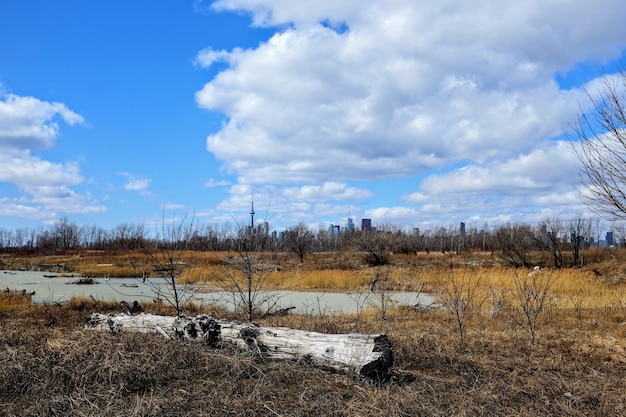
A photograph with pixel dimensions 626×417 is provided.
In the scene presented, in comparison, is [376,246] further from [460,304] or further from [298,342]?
[298,342]

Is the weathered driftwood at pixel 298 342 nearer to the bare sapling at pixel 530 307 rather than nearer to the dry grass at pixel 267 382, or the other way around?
the dry grass at pixel 267 382

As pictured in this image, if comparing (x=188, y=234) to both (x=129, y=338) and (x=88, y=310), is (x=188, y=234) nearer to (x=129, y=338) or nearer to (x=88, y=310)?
(x=129, y=338)

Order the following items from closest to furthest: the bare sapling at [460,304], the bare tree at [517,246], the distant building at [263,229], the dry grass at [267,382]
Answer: the dry grass at [267,382]
the bare sapling at [460,304]
the distant building at [263,229]
the bare tree at [517,246]

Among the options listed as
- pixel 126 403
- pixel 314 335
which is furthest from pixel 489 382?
pixel 126 403

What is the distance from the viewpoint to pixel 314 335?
6.52 m

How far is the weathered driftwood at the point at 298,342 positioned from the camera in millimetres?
5898

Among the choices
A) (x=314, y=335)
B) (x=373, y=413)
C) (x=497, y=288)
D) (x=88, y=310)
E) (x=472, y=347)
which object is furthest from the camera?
(x=497, y=288)

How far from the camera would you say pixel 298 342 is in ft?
21.0

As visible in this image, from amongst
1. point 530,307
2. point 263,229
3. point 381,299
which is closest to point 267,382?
point 263,229

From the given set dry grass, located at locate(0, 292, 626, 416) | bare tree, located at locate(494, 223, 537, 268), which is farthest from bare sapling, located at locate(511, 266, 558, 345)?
bare tree, located at locate(494, 223, 537, 268)

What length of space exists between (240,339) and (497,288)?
16832 mm

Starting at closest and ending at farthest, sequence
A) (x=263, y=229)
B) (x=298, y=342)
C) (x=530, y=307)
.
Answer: (x=298, y=342)
(x=530, y=307)
(x=263, y=229)

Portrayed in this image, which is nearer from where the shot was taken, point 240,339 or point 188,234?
point 240,339

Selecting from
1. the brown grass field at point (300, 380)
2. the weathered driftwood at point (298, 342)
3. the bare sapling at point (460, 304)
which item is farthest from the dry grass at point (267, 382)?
the bare sapling at point (460, 304)
